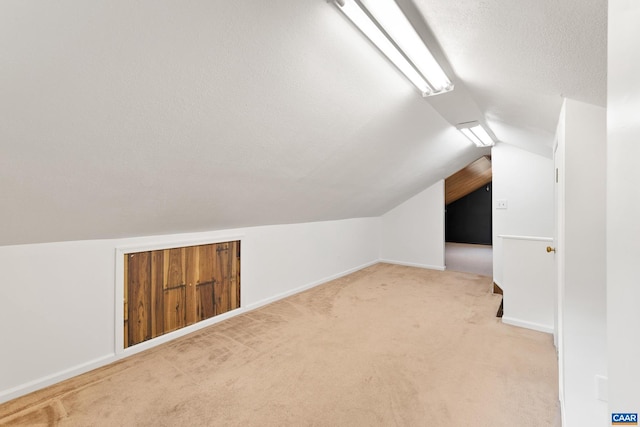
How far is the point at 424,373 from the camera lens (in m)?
2.02

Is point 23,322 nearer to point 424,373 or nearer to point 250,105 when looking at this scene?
point 250,105

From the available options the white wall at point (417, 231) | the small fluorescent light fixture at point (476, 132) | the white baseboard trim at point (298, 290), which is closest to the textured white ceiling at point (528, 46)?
the small fluorescent light fixture at point (476, 132)

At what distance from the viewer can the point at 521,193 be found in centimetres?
354

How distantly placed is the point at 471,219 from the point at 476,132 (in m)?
5.59

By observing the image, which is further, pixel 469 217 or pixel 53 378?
pixel 469 217

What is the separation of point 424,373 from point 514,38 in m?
1.98

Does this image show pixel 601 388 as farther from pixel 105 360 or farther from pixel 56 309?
pixel 56 309

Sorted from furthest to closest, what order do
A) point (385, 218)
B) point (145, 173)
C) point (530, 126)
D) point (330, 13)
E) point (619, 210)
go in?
1. point (385, 218)
2. point (530, 126)
3. point (145, 173)
4. point (330, 13)
5. point (619, 210)

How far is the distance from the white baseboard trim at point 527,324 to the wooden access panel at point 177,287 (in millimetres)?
2662

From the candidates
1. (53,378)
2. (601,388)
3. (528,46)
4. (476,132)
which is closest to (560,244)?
(601,388)

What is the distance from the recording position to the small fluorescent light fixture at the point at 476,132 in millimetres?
2810

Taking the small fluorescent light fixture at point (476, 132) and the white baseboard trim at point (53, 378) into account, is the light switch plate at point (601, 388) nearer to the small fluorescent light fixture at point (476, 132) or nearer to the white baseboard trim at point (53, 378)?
the small fluorescent light fixture at point (476, 132)

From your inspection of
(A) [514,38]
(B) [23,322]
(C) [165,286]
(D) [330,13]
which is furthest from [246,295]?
(A) [514,38]

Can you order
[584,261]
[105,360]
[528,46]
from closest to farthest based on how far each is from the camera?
1. [528,46]
2. [584,261]
3. [105,360]
